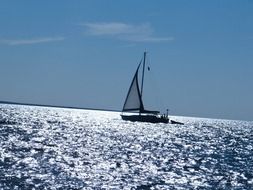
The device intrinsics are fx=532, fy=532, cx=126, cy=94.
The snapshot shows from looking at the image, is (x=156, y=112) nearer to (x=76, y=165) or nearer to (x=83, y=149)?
(x=83, y=149)

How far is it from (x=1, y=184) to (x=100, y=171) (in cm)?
1264

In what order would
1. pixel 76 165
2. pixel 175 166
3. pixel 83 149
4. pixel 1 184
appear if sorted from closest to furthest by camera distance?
pixel 1 184 < pixel 76 165 < pixel 175 166 < pixel 83 149

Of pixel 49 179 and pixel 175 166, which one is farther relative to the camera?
pixel 175 166

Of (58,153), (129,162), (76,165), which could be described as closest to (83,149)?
(58,153)

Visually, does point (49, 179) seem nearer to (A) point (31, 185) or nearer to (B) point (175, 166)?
(A) point (31, 185)

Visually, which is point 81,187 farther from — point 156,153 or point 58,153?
point 156,153

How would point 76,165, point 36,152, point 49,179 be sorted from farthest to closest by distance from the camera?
point 36,152, point 76,165, point 49,179

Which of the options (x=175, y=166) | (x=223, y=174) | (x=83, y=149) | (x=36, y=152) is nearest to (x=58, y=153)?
(x=36, y=152)

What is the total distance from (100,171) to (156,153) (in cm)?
2425

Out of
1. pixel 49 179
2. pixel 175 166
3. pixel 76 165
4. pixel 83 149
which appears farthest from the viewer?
pixel 83 149

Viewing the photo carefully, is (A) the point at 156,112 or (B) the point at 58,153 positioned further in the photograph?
(A) the point at 156,112

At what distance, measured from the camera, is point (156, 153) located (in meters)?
72.4

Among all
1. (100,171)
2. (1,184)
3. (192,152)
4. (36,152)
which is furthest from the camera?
(192,152)

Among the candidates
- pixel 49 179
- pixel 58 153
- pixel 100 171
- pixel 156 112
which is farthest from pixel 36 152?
pixel 156 112
